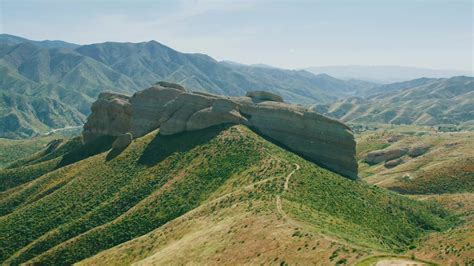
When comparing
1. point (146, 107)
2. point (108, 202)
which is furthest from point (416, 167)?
point (108, 202)

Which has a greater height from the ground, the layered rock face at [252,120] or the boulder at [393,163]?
the layered rock face at [252,120]

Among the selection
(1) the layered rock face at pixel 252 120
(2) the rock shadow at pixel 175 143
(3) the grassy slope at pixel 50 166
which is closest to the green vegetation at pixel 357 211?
(1) the layered rock face at pixel 252 120

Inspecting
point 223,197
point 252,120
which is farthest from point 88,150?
point 223,197

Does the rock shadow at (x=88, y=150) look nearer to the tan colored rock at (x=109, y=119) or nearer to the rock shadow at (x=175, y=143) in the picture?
the tan colored rock at (x=109, y=119)

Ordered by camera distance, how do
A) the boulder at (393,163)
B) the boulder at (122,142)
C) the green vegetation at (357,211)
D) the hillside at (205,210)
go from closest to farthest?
1. the hillside at (205,210)
2. the green vegetation at (357,211)
3. the boulder at (122,142)
4. the boulder at (393,163)

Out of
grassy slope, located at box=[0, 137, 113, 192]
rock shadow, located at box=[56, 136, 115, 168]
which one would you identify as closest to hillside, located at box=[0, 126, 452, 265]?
rock shadow, located at box=[56, 136, 115, 168]

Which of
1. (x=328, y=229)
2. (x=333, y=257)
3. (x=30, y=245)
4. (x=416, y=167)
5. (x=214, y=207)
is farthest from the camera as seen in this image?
(x=416, y=167)

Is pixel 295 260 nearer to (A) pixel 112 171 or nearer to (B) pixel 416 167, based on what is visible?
(A) pixel 112 171
